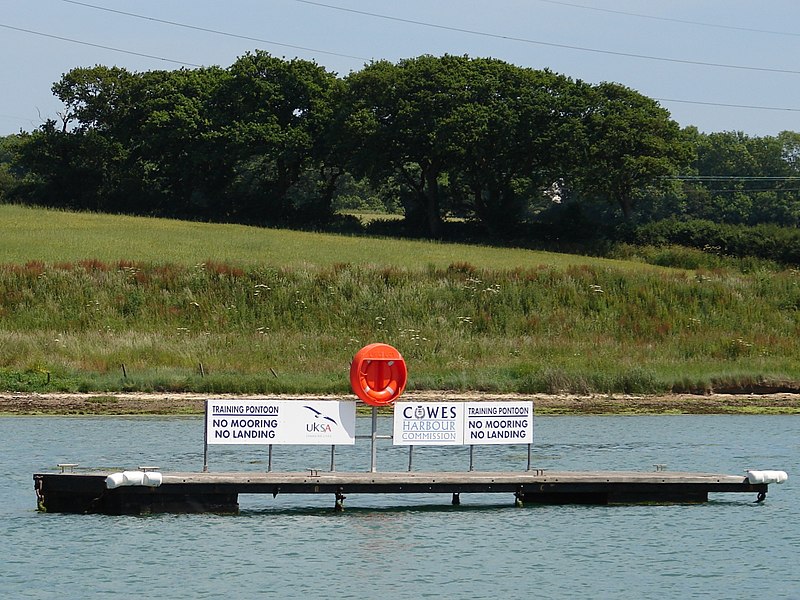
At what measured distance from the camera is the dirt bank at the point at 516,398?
40.9m

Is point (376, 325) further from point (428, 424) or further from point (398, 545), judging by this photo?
point (398, 545)

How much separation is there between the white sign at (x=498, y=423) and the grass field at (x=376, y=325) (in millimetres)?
17340

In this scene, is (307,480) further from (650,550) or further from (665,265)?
(665,265)

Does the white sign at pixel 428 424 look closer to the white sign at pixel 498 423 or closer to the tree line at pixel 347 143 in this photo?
the white sign at pixel 498 423

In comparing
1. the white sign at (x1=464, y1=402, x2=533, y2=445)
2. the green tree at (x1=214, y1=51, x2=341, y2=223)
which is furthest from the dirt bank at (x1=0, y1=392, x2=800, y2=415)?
the green tree at (x1=214, y1=51, x2=341, y2=223)

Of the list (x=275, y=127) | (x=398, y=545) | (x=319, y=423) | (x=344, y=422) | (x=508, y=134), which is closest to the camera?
(x=398, y=545)

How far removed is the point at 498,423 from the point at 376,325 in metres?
28.4

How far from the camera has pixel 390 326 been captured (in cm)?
5422

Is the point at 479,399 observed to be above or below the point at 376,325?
below

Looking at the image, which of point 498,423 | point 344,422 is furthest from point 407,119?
point 344,422

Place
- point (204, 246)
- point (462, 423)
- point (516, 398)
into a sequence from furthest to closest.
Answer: point (204, 246) < point (516, 398) < point (462, 423)

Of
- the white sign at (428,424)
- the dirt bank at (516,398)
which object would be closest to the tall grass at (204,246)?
the dirt bank at (516,398)

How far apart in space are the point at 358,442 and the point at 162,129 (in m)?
66.0

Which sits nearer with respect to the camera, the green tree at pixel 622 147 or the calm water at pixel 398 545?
the calm water at pixel 398 545
